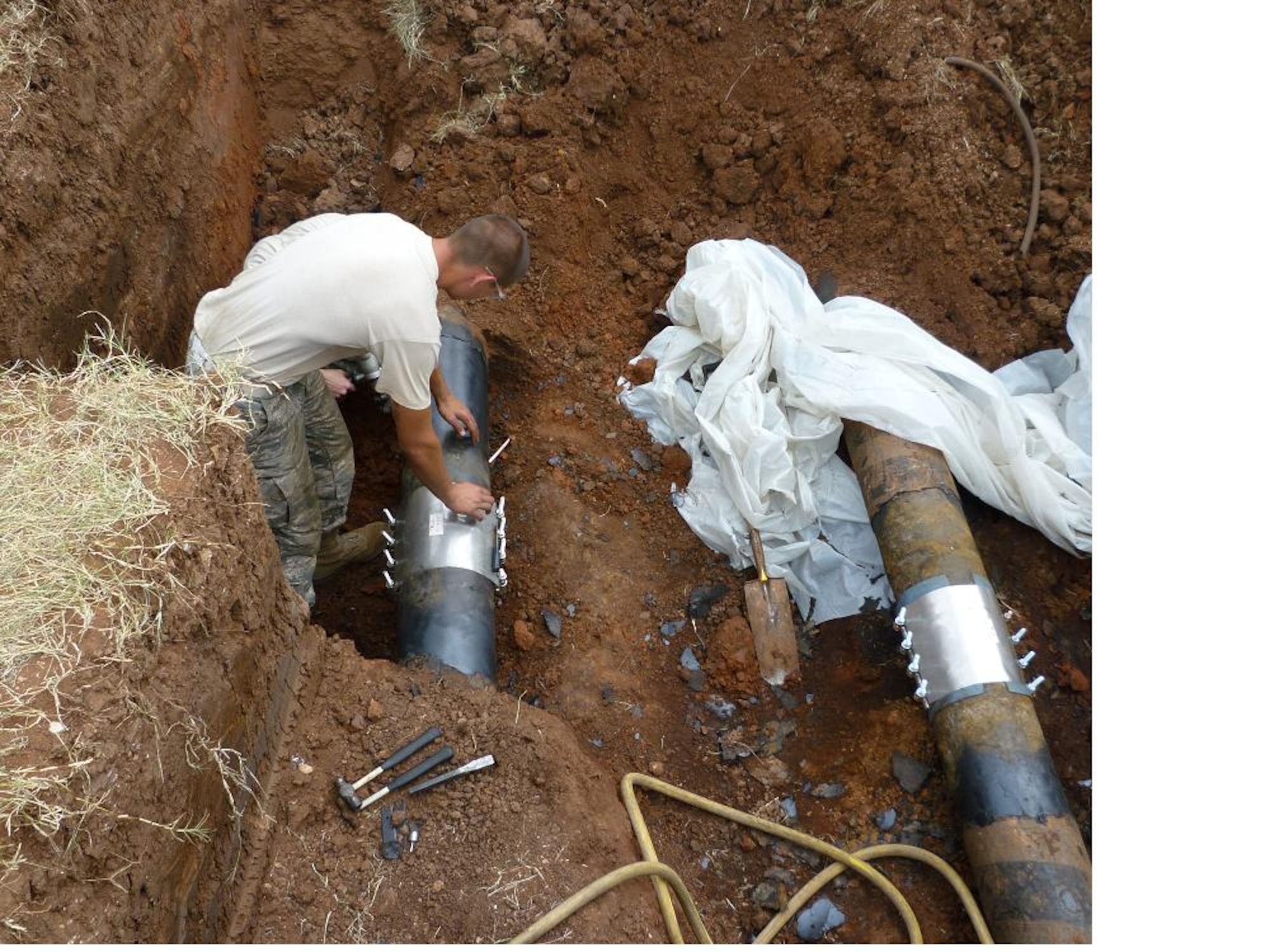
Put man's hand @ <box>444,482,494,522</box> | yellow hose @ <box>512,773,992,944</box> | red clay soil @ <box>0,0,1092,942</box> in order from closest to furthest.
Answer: yellow hose @ <box>512,773,992,944</box> < red clay soil @ <box>0,0,1092,942</box> < man's hand @ <box>444,482,494,522</box>

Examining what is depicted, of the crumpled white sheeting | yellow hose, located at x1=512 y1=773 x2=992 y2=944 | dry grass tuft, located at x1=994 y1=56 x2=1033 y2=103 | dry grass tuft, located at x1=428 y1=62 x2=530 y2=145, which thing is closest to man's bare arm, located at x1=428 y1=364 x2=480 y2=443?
the crumpled white sheeting

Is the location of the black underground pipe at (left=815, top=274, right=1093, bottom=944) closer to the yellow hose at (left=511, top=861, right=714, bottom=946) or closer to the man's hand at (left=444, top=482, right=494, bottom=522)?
the yellow hose at (left=511, top=861, right=714, bottom=946)

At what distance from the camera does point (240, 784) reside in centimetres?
218

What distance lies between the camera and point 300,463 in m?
3.27

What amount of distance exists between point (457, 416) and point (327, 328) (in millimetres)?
831

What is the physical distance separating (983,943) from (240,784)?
2.31m

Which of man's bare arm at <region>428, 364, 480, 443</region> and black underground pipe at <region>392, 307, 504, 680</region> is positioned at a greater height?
man's bare arm at <region>428, 364, 480, 443</region>

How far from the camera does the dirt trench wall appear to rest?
2.96 metres

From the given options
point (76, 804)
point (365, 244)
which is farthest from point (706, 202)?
point (76, 804)

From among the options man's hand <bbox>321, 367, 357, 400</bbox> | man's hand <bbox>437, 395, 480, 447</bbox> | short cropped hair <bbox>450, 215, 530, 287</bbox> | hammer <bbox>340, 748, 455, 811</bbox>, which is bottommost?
hammer <bbox>340, 748, 455, 811</bbox>

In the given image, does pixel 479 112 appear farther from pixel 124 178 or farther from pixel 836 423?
pixel 836 423

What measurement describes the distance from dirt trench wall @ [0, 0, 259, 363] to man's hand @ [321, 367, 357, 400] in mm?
747

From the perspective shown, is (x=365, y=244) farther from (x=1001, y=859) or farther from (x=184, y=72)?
(x=1001, y=859)

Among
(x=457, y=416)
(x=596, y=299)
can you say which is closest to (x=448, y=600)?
(x=457, y=416)
